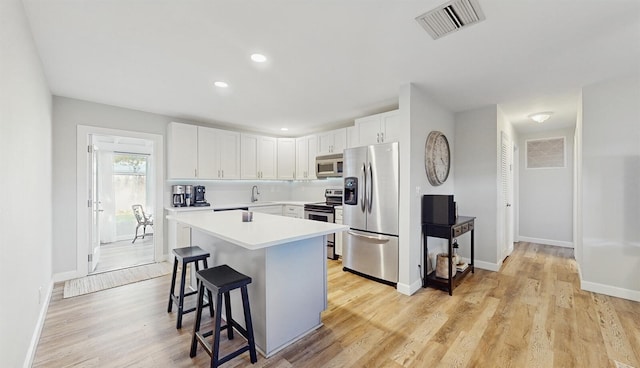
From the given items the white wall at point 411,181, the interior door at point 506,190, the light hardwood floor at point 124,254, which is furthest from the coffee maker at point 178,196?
the interior door at point 506,190

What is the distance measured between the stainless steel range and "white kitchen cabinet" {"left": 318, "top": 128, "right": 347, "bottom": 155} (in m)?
0.80

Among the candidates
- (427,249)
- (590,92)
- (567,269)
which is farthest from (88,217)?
(567,269)

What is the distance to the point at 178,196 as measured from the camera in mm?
4430

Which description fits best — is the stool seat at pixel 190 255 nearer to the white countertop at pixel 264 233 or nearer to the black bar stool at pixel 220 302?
the white countertop at pixel 264 233

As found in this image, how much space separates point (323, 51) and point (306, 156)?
10.7 feet

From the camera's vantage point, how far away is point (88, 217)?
371 cm

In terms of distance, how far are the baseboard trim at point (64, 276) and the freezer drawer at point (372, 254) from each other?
3745 millimetres

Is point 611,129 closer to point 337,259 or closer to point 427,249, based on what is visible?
point 427,249

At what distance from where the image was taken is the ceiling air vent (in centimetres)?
173

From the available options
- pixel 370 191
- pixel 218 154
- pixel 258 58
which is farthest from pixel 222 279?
pixel 218 154

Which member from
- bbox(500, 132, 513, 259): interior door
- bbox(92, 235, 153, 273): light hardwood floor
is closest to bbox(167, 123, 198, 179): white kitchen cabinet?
bbox(92, 235, 153, 273): light hardwood floor

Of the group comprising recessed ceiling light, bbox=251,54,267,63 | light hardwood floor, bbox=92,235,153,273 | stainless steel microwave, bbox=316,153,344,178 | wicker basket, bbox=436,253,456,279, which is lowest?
light hardwood floor, bbox=92,235,153,273

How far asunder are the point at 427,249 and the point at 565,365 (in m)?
1.67

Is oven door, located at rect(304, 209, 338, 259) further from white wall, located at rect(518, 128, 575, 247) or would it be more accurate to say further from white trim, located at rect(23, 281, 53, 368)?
white wall, located at rect(518, 128, 575, 247)
